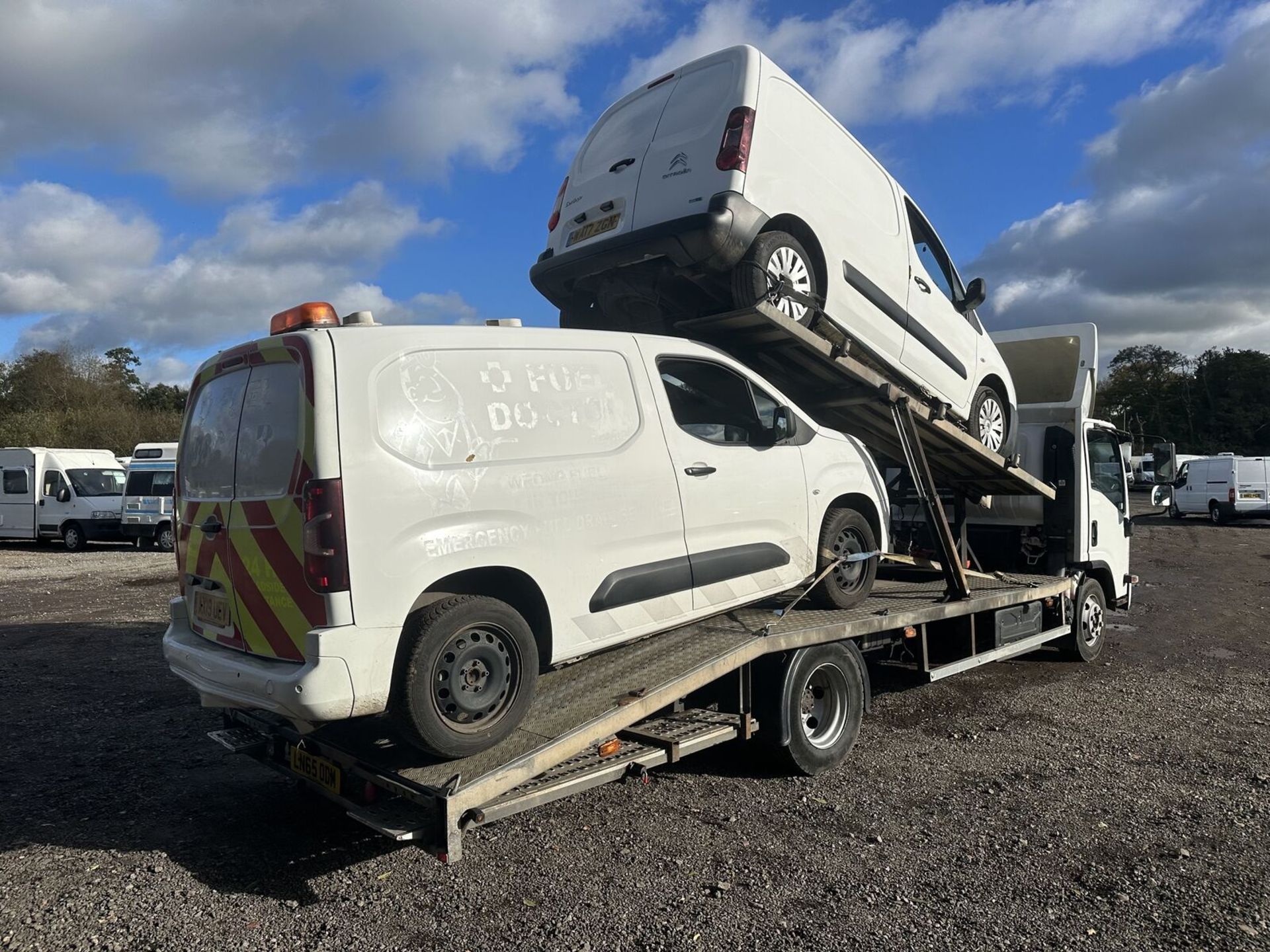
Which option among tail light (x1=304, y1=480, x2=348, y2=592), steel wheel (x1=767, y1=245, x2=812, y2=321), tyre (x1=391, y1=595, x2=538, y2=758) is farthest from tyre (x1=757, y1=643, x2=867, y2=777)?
tail light (x1=304, y1=480, x2=348, y2=592)

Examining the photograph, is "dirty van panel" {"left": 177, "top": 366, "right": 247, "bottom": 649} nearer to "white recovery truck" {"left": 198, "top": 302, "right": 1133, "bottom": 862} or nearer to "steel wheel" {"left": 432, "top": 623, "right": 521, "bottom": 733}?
"white recovery truck" {"left": 198, "top": 302, "right": 1133, "bottom": 862}

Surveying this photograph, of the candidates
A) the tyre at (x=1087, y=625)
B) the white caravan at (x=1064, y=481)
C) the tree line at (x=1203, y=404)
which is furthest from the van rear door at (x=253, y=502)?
the tree line at (x=1203, y=404)

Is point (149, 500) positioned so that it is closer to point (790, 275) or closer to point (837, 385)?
point (837, 385)

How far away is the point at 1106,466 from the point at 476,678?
721 cm

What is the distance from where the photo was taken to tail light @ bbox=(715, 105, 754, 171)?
16.4 feet

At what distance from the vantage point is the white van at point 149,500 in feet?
65.2

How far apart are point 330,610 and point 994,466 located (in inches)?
217

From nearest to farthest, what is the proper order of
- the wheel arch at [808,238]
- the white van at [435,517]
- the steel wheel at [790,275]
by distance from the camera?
the white van at [435,517]
the steel wheel at [790,275]
the wheel arch at [808,238]

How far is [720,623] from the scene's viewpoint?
4914 mm

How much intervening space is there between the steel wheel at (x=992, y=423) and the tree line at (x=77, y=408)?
1425 inches

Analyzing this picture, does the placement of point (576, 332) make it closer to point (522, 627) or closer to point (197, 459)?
point (522, 627)

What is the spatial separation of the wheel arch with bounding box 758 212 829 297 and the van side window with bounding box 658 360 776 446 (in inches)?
34.6

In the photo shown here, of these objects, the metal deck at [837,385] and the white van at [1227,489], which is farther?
the white van at [1227,489]

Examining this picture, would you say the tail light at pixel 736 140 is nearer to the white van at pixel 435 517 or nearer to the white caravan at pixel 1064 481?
the white van at pixel 435 517
